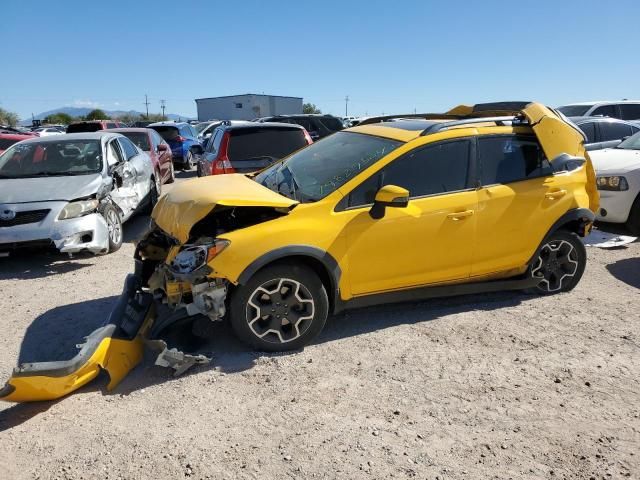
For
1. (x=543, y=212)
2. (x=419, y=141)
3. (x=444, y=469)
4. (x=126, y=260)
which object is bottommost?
(x=444, y=469)

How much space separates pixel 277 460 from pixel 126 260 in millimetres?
4292

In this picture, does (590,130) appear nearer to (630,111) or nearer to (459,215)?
(630,111)

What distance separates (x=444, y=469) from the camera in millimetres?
2664

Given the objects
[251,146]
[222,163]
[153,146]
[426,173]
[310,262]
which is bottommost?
[310,262]

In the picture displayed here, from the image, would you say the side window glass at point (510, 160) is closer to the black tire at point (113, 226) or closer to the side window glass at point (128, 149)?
Result: the black tire at point (113, 226)

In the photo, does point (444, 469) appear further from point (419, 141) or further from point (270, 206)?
point (419, 141)

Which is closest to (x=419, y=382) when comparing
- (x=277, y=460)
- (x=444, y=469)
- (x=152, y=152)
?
(x=444, y=469)

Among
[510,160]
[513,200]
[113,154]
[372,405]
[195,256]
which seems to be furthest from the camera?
[113,154]

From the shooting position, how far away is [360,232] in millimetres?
3904

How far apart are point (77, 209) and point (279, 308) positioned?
11.8 feet

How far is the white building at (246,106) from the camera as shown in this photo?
2105 inches

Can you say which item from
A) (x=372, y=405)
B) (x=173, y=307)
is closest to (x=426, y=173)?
(x=372, y=405)

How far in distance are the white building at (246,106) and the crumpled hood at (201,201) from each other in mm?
49333

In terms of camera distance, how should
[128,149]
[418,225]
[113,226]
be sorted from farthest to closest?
[128,149]
[113,226]
[418,225]
